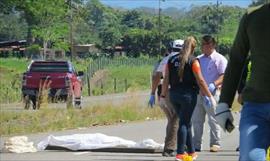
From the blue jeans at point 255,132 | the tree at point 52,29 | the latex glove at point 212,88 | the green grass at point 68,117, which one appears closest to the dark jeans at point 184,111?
the latex glove at point 212,88

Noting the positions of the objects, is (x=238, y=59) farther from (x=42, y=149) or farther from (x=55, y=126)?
(x=55, y=126)

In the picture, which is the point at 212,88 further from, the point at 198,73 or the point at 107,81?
the point at 107,81

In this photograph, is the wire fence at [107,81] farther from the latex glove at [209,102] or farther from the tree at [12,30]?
the tree at [12,30]

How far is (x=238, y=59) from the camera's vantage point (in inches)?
194

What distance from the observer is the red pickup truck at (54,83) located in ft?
74.7

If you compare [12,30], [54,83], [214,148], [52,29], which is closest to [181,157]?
[214,148]

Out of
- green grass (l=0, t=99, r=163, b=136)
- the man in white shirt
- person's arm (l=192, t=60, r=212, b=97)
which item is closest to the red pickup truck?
green grass (l=0, t=99, r=163, b=136)

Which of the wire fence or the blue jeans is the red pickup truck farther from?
the blue jeans

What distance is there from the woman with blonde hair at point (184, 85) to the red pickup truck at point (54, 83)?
1187 centimetres

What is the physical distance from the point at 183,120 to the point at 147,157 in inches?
46.2

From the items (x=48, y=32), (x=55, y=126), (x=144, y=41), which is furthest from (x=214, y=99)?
(x=144, y=41)

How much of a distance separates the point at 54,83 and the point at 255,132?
1934cm

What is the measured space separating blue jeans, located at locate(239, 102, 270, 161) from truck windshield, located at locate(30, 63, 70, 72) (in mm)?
20697

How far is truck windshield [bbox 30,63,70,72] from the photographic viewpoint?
2538 cm
